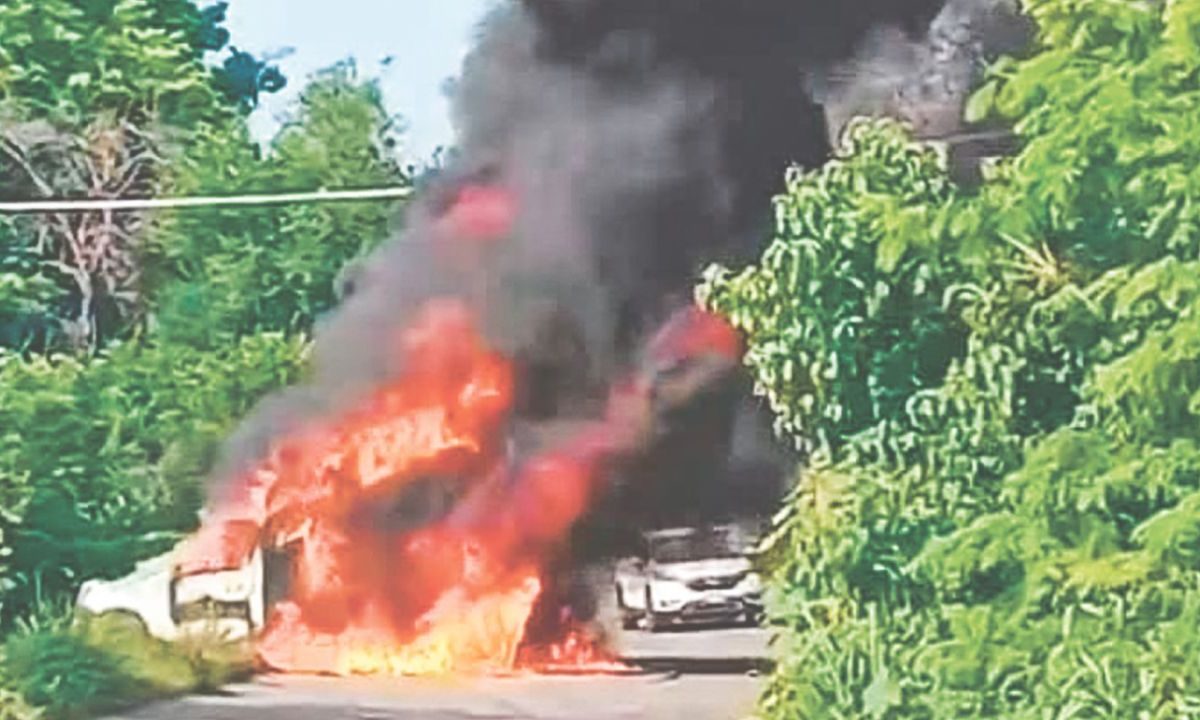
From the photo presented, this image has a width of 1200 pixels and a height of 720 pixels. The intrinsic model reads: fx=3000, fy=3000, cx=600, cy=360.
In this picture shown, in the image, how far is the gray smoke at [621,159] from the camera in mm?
4266

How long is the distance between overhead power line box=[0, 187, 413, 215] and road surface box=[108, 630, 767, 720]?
0.70m

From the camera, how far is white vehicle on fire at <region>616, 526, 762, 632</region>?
426cm

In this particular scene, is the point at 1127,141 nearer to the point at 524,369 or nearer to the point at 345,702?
the point at 524,369

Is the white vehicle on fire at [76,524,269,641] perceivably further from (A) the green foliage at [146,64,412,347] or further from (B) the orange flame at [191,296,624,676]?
(A) the green foliage at [146,64,412,347]

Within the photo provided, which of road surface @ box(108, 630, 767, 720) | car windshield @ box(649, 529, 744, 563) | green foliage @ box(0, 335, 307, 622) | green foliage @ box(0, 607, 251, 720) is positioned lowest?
road surface @ box(108, 630, 767, 720)

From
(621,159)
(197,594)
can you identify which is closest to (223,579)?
(197,594)

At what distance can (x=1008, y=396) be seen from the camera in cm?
425

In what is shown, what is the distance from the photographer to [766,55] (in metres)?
4.27

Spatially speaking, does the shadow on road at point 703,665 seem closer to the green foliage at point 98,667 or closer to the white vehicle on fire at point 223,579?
the white vehicle on fire at point 223,579

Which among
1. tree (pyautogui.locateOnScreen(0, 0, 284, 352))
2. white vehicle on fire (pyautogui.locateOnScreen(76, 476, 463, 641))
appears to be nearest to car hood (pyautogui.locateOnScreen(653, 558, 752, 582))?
white vehicle on fire (pyautogui.locateOnScreen(76, 476, 463, 641))

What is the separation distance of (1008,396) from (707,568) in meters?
0.49

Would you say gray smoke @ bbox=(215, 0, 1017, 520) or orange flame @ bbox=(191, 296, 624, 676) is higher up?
gray smoke @ bbox=(215, 0, 1017, 520)

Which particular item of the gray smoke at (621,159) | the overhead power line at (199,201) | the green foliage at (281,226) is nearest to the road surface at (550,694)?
the gray smoke at (621,159)

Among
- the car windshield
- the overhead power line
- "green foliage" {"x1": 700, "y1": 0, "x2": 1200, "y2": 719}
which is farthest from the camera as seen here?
the overhead power line
